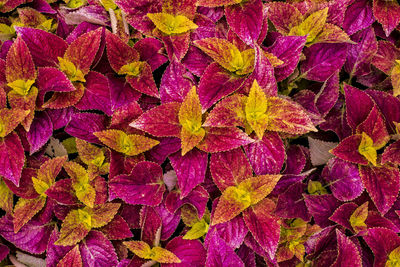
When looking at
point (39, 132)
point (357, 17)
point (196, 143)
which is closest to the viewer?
point (196, 143)

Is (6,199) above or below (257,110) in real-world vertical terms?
below

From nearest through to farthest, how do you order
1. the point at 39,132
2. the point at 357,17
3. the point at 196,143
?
the point at 196,143 → the point at 39,132 → the point at 357,17

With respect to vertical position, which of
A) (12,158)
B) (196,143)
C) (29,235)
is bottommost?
(29,235)

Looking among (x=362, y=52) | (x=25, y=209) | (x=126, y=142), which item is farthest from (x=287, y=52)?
(x=25, y=209)

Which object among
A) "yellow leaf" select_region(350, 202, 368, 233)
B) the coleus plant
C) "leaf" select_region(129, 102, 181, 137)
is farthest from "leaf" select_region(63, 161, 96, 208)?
"yellow leaf" select_region(350, 202, 368, 233)

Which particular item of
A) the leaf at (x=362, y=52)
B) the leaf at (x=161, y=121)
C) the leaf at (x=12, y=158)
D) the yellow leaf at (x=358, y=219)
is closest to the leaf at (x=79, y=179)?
the leaf at (x=12, y=158)

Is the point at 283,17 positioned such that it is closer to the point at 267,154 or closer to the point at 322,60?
the point at 322,60

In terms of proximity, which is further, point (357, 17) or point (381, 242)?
point (357, 17)
